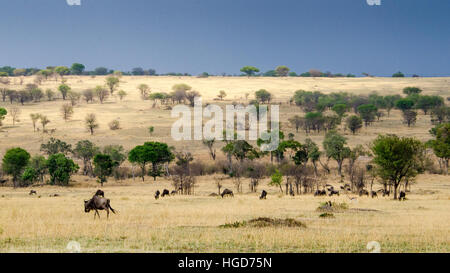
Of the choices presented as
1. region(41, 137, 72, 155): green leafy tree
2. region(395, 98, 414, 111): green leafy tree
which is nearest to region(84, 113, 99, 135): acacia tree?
region(41, 137, 72, 155): green leafy tree

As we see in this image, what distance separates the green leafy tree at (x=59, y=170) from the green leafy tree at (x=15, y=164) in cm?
359

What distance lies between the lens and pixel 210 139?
299 feet

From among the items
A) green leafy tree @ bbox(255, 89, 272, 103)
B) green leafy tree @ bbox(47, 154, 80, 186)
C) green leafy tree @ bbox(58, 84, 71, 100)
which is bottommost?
green leafy tree @ bbox(47, 154, 80, 186)

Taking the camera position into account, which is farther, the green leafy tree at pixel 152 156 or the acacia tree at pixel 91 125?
the acacia tree at pixel 91 125

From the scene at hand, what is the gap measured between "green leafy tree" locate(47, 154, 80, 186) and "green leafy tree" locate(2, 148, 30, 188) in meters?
3.59

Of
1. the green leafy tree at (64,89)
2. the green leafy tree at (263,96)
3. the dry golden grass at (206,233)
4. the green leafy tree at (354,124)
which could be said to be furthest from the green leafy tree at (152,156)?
the green leafy tree at (64,89)

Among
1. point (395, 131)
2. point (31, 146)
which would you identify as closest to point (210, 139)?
point (31, 146)

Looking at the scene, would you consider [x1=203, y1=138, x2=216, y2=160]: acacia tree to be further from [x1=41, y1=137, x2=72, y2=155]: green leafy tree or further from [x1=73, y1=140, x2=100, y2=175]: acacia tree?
[x1=41, y1=137, x2=72, y2=155]: green leafy tree

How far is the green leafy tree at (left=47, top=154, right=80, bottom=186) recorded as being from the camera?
215ft

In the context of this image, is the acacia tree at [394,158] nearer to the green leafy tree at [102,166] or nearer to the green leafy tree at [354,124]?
the green leafy tree at [102,166]

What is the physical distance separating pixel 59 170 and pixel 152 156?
14060 millimetres

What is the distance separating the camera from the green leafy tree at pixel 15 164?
65.9 metres

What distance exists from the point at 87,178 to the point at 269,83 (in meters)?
132
